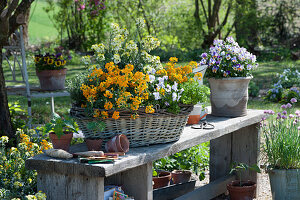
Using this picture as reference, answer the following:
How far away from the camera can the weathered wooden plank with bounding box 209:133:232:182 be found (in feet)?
13.1

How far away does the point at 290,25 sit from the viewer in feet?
46.7

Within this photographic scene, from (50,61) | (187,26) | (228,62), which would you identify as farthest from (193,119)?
(187,26)

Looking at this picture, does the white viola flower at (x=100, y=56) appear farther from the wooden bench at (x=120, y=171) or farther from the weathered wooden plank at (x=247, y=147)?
the weathered wooden plank at (x=247, y=147)

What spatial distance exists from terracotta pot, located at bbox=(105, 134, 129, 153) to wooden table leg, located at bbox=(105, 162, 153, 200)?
18 cm

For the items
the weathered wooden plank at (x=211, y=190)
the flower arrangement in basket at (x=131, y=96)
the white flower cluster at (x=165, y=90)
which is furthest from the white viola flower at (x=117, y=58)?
the weathered wooden plank at (x=211, y=190)

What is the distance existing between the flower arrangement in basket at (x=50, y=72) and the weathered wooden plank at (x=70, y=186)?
2.84 m

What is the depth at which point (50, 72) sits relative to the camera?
5.04m

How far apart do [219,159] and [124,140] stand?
5.92ft

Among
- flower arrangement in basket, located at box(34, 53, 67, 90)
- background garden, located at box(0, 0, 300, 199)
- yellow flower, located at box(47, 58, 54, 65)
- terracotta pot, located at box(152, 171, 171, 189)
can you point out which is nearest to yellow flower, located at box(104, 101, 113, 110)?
terracotta pot, located at box(152, 171, 171, 189)

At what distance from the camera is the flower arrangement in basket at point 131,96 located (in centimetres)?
243

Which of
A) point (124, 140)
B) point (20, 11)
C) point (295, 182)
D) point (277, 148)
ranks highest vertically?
point (20, 11)

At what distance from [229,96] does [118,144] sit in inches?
51.3

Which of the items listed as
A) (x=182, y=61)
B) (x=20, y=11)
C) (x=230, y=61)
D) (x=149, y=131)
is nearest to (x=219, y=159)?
(x=230, y=61)

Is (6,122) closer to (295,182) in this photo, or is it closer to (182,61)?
(295,182)
